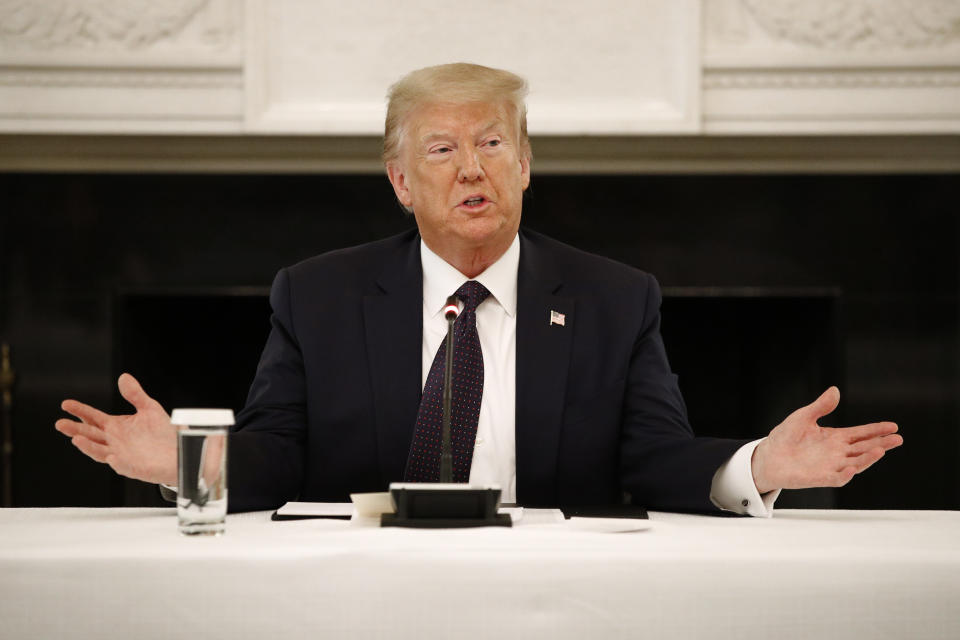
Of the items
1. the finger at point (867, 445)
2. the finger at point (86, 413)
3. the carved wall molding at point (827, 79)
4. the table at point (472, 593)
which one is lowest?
the table at point (472, 593)

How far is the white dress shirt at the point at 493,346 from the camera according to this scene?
6.04 feet

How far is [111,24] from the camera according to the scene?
321 centimetres

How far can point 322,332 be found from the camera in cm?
190

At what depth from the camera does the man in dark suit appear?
1821 mm

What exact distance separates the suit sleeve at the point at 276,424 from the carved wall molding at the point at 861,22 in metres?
1.97

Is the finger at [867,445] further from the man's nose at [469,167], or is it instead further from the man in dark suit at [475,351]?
the man's nose at [469,167]

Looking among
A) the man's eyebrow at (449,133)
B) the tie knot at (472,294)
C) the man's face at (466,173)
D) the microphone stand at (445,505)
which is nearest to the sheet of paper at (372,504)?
the microphone stand at (445,505)

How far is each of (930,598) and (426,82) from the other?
1.28 meters

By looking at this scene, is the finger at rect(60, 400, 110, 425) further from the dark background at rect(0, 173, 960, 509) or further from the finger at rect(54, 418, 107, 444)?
the dark background at rect(0, 173, 960, 509)

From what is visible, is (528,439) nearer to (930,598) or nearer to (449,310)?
(449,310)

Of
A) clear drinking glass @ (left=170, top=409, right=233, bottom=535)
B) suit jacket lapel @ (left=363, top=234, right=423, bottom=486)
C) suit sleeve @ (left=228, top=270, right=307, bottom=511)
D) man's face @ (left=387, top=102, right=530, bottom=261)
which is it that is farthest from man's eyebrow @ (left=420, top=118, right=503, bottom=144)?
clear drinking glass @ (left=170, top=409, right=233, bottom=535)

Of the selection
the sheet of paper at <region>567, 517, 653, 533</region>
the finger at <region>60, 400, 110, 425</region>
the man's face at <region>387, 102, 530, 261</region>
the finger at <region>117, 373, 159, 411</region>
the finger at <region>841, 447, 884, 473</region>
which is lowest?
the sheet of paper at <region>567, 517, 653, 533</region>

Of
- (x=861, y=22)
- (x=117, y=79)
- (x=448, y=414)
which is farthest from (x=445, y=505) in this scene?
(x=861, y=22)

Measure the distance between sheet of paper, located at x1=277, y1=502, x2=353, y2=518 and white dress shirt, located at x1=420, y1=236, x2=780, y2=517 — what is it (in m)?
0.36
